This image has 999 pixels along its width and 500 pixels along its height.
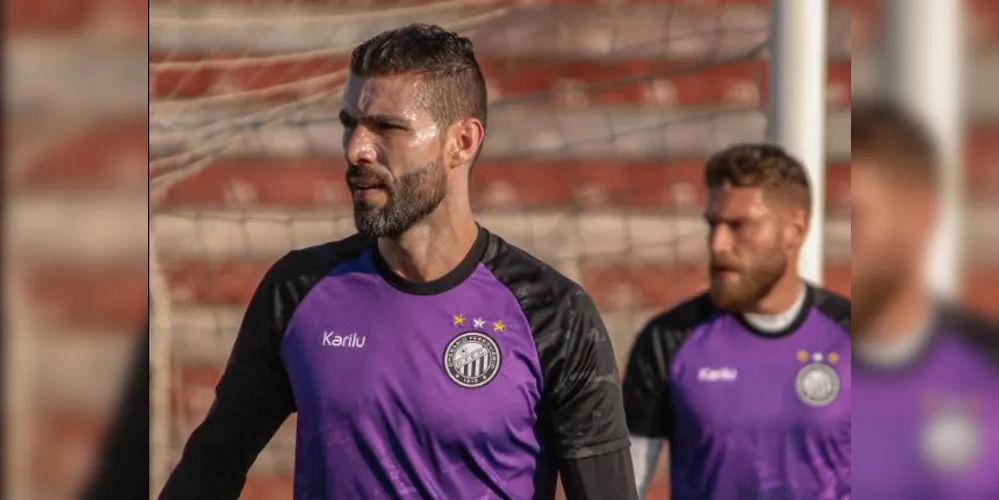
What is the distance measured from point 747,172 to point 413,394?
27.8 inches

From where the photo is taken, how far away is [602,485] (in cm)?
129

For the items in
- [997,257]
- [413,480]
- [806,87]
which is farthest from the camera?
[806,87]

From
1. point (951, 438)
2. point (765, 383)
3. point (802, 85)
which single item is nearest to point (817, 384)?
point (765, 383)

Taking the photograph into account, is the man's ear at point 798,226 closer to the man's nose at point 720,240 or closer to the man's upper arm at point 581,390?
the man's nose at point 720,240

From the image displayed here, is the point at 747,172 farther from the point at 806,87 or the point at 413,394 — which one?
the point at 413,394

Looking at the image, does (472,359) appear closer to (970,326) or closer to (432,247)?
(432,247)

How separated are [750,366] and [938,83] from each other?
4.13ft

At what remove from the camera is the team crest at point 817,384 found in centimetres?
177

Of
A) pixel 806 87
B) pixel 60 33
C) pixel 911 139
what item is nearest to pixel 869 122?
pixel 911 139

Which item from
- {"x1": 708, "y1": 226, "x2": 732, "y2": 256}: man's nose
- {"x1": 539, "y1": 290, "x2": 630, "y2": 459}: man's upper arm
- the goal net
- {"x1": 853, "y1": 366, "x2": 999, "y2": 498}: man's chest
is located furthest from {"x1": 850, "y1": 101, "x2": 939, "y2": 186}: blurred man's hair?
{"x1": 708, "y1": 226, "x2": 732, "y2": 256}: man's nose

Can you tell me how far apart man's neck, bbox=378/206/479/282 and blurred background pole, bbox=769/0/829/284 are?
22.0 inches

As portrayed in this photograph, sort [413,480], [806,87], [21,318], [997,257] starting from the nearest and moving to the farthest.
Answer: [21,318] < [997,257] < [413,480] < [806,87]

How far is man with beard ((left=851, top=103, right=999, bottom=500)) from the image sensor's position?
→ 62 centimetres

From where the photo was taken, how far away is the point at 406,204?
129cm
